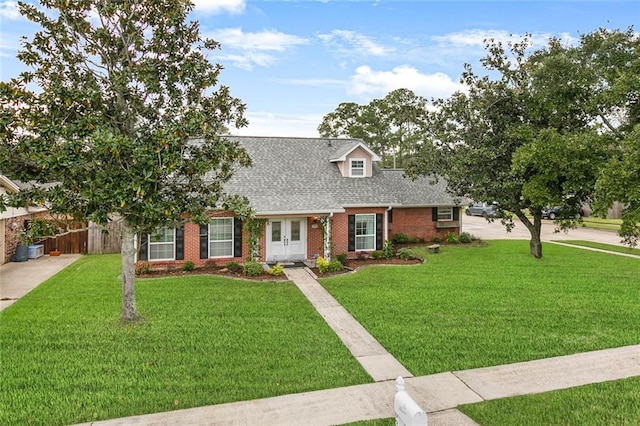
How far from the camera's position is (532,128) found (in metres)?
16.5

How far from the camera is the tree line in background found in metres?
14.4

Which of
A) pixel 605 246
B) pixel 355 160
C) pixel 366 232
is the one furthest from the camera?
pixel 605 246

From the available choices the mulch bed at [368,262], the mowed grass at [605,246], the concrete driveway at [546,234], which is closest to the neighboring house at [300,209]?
the mulch bed at [368,262]

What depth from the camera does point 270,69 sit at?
17.6 meters

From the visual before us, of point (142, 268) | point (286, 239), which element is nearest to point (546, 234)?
point (286, 239)

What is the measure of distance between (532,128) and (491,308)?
9599 millimetres

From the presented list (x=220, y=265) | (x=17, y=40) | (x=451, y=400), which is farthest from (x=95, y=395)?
(x=220, y=265)

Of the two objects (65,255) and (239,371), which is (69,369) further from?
(65,255)

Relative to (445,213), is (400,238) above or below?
below

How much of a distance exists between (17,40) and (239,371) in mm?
8047

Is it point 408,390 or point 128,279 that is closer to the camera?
point 408,390

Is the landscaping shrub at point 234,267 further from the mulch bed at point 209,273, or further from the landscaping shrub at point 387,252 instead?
the landscaping shrub at point 387,252

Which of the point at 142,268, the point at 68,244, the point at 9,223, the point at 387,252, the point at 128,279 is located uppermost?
the point at 9,223

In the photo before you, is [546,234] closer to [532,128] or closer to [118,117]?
[532,128]
